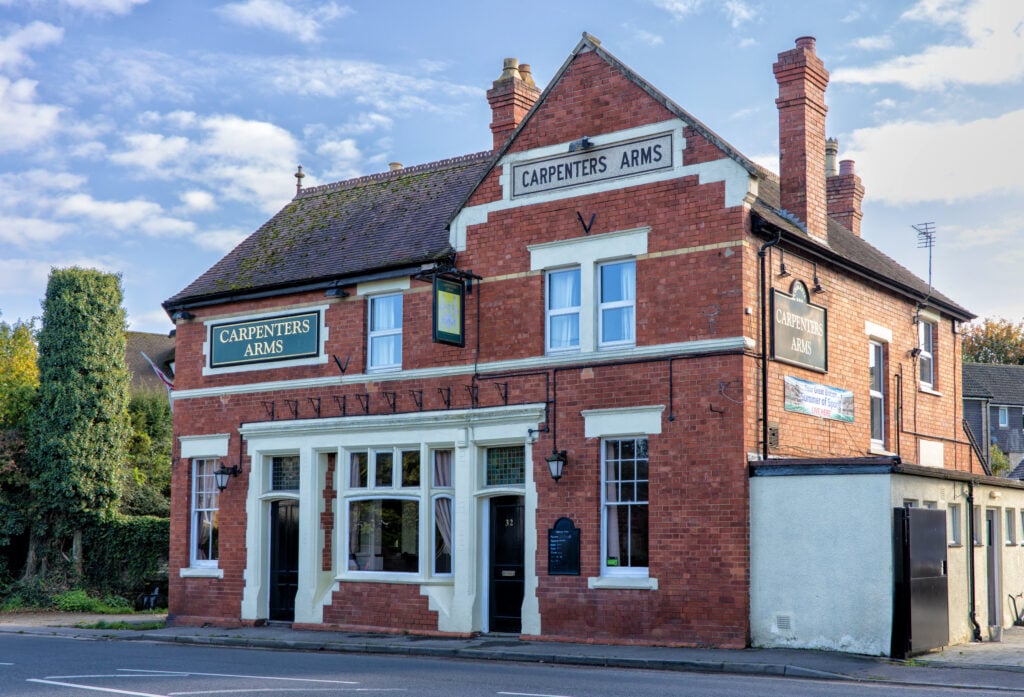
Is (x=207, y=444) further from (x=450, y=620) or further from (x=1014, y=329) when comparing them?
(x=1014, y=329)

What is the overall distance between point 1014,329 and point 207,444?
66501 mm

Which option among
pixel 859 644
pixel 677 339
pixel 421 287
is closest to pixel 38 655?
pixel 421 287

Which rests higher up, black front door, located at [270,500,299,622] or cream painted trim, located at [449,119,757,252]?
cream painted trim, located at [449,119,757,252]

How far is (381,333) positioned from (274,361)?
8.92 ft

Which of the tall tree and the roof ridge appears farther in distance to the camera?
the tall tree

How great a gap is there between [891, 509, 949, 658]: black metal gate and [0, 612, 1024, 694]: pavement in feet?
0.94

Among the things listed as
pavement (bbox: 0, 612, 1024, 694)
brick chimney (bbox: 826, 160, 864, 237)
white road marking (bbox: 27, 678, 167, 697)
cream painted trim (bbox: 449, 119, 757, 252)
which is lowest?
pavement (bbox: 0, 612, 1024, 694)

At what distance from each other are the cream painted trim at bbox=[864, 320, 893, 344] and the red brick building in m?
0.06

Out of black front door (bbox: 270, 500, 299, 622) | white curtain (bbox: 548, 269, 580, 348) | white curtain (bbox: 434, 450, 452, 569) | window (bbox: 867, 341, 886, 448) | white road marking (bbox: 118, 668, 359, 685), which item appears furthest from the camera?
black front door (bbox: 270, 500, 299, 622)

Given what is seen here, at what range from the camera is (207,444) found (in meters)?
23.4

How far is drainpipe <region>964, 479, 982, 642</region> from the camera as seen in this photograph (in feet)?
59.5

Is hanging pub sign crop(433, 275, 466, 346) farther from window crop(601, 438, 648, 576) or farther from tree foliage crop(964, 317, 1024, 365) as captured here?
tree foliage crop(964, 317, 1024, 365)

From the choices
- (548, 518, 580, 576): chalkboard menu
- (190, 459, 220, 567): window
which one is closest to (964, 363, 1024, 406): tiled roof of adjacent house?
(190, 459, 220, 567): window

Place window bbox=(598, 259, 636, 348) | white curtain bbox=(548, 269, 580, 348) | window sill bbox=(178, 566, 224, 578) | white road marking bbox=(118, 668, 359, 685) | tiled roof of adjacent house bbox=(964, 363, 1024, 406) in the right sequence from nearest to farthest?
white road marking bbox=(118, 668, 359, 685) → window bbox=(598, 259, 636, 348) → white curtain bbox=(548, 269, 580, 348) → window sill bbox=(178, 566, 224, 578) → tiled roof of adjacent house bbox=(964, 363, 1024, 406)
